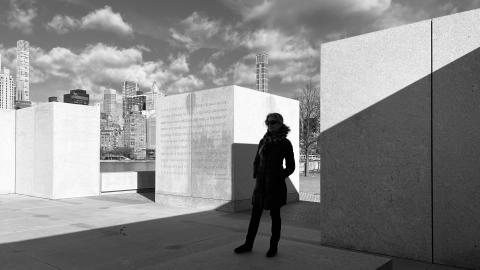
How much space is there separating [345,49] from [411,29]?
3.53 feet

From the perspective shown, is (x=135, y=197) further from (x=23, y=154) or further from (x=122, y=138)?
(x=122, y=138)

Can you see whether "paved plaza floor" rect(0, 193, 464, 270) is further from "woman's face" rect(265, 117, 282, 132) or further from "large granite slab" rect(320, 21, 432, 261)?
"woman's face" rect(265, 117, 282, 132)

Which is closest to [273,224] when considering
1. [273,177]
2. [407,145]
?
[273,177]

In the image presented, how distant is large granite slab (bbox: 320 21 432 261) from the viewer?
18.1ft

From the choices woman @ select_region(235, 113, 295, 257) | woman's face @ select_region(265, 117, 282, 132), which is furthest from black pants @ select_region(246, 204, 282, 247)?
woman's face @ select_region(265, 117, 282, 132)

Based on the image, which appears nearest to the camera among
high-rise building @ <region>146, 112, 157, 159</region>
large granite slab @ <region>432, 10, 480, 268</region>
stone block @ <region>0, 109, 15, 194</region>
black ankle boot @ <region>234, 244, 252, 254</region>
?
black ankle boot @ <region>234, 244, 252, 254</region>

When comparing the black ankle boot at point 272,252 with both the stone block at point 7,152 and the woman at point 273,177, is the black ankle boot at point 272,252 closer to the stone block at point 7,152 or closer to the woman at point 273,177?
the woman at point 273,177

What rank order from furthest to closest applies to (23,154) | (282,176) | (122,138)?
(122,138) < (23,154) < (282,176)

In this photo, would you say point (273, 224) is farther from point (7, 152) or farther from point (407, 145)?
point (7, 152)

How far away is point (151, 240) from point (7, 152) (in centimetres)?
1186

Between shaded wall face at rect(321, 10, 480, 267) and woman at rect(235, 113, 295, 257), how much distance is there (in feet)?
6.05

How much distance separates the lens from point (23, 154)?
15125 mm

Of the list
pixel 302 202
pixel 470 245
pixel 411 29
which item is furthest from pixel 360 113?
pixel 302 202

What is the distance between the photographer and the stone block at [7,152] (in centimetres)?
1522
